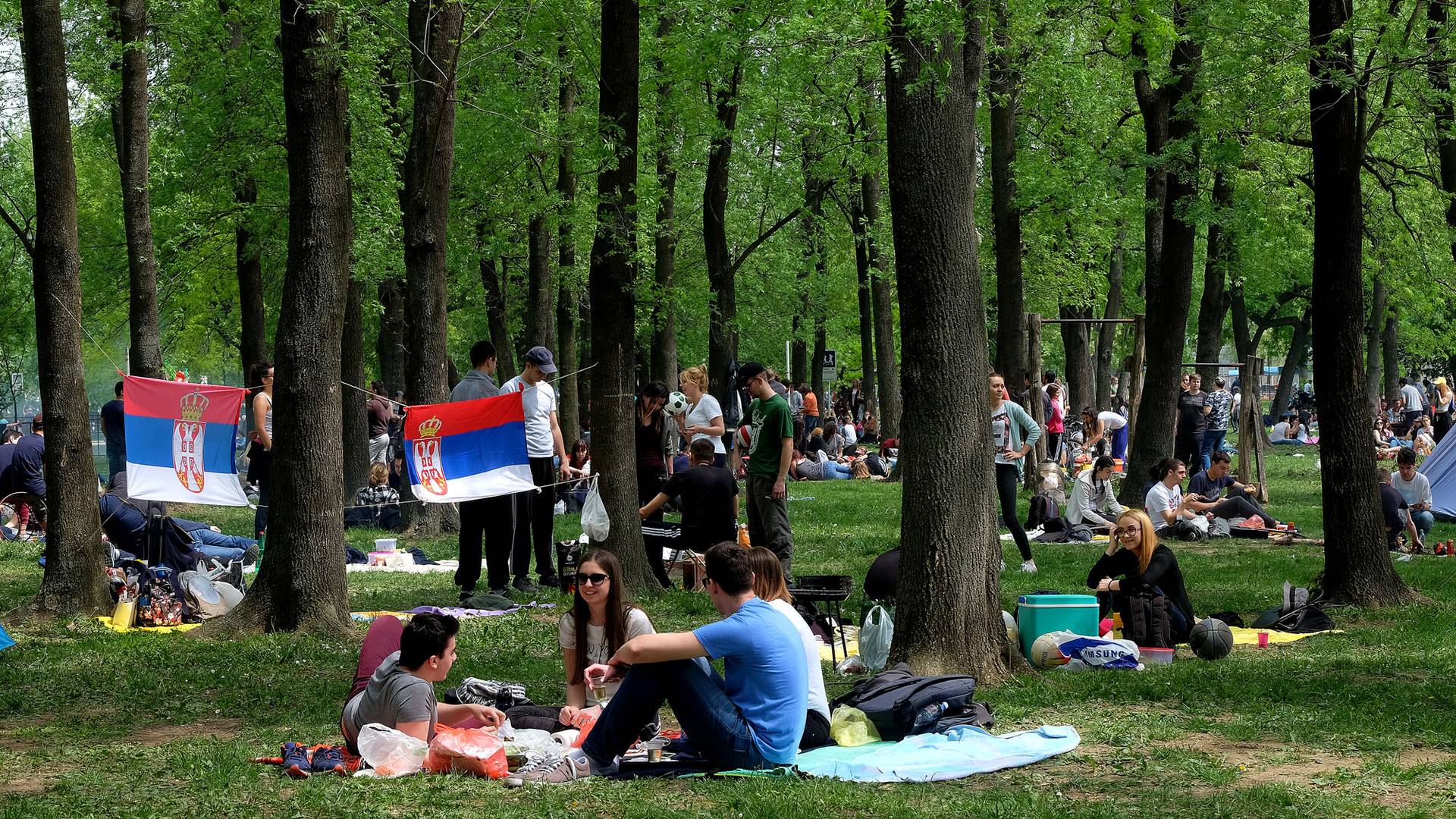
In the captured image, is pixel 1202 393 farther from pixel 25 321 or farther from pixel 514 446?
pixel 25 321

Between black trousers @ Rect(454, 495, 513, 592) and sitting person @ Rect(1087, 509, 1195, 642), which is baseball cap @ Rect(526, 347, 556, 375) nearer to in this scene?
black trousers @ Rect(454, 495, 513, 592)

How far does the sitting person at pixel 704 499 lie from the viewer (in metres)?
12.5

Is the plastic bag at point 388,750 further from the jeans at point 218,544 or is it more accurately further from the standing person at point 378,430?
the standing person at point 378,430

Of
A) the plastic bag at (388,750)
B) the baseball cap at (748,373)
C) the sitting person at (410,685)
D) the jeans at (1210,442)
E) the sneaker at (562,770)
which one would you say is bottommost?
the sneaker at (562,770)

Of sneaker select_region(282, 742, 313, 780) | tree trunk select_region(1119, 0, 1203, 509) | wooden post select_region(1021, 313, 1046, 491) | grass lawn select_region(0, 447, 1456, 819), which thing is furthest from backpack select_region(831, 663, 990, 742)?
wooden post select_region(1021, 313, 1046, 491)

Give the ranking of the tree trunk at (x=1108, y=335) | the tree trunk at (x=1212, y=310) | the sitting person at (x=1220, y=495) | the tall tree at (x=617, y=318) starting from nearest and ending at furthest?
the tall tree at (x=617, y=318)
the sitting person at (x=1220, y=495)
the tree trunk at (x=1212, y=310)
the tree trunk at (x=1108, y=335)

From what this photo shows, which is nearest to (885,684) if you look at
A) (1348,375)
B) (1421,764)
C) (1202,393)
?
(1421,764)

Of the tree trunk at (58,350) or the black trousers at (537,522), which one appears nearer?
the tree trunk at (58,350)

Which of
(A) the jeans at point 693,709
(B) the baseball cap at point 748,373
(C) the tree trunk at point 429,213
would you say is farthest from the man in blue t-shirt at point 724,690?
(C) the tree trunk at point 429,213

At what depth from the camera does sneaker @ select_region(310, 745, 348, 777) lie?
6648 mm

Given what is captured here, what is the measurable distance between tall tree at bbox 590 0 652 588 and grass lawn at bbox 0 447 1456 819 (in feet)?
2.65

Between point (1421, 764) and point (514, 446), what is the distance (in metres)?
7.85

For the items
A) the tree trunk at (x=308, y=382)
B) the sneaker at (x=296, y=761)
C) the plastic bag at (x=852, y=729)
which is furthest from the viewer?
the tree trunk at (x=308, y=382)

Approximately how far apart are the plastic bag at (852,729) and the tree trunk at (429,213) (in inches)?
389
